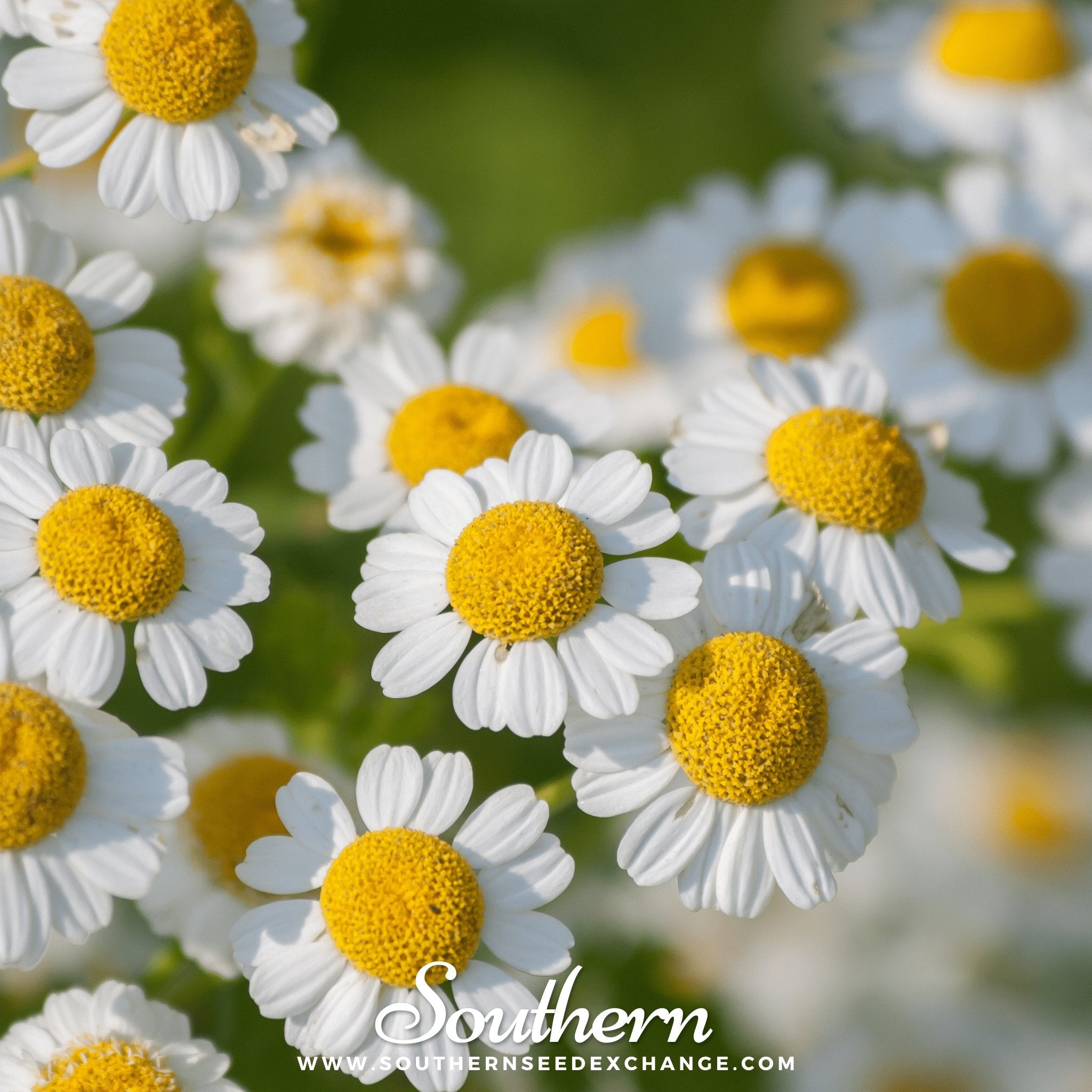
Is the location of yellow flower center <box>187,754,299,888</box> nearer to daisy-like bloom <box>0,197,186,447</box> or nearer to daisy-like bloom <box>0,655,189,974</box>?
daisy-like bloom <box>0,655,189,974</box>

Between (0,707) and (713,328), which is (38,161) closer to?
(0,707)

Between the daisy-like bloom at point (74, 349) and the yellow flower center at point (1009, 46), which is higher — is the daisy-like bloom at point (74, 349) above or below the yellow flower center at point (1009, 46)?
below

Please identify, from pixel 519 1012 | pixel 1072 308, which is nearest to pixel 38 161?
pixel 519 1012

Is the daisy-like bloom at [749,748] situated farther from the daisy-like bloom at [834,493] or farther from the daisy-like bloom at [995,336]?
the daisy-like bloom at [995,336]

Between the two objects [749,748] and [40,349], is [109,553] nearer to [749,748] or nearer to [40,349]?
[40,349]

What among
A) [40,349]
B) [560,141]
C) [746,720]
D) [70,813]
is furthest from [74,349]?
[560,141]

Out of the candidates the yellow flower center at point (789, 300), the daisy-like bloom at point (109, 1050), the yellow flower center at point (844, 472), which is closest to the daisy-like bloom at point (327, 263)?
the yellow flower center at point (789, 300)
